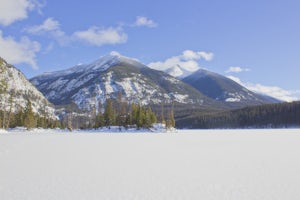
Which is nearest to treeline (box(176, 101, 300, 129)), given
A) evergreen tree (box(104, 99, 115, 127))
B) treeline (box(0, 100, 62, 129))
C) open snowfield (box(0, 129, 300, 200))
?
evergreen tree (box(104, 99, 115, 127))

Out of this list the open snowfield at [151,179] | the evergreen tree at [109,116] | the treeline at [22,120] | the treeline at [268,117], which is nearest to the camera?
the open snowfield at [151,179]

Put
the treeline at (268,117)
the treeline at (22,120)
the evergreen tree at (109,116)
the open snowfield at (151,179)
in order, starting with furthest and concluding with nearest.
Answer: the treeline at (268,117) → the evergreen tree at (109,116) → the treeline at (22,120) → the open snowfield at (151,179)

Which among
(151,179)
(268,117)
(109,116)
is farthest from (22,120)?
(268,117)

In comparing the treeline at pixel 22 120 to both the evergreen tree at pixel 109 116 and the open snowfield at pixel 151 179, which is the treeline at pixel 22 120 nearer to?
the evergreen tree at pixel 109 116

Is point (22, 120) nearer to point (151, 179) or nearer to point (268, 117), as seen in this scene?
point (151, 179)

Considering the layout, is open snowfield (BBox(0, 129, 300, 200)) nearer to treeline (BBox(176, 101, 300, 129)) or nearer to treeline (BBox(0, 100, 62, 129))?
treeline (BBox(0, 100, 62, 129))

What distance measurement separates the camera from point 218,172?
58.6 ft

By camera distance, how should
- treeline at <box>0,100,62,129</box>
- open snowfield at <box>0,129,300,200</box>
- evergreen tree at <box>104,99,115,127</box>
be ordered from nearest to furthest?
open snowfield at <box>0,129,300,200</box> → treeline at <box>0,100,62,129</box> → evergreen tree at <box>104,99,115,127</box>

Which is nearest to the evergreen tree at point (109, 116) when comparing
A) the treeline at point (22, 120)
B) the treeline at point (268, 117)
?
the treeline at point (22, 120)

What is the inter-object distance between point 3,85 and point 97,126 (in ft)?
257

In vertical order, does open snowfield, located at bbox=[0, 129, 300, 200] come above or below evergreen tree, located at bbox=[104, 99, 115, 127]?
below

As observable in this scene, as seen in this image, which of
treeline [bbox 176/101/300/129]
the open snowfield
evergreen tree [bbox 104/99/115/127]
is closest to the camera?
the open snowfield

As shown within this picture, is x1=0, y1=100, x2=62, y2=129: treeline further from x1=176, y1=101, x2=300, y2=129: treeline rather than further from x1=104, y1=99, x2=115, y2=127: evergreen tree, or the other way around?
x1=176, y1=101, x2=300, y2=129: treeline

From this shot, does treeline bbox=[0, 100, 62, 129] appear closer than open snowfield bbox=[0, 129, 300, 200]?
No
